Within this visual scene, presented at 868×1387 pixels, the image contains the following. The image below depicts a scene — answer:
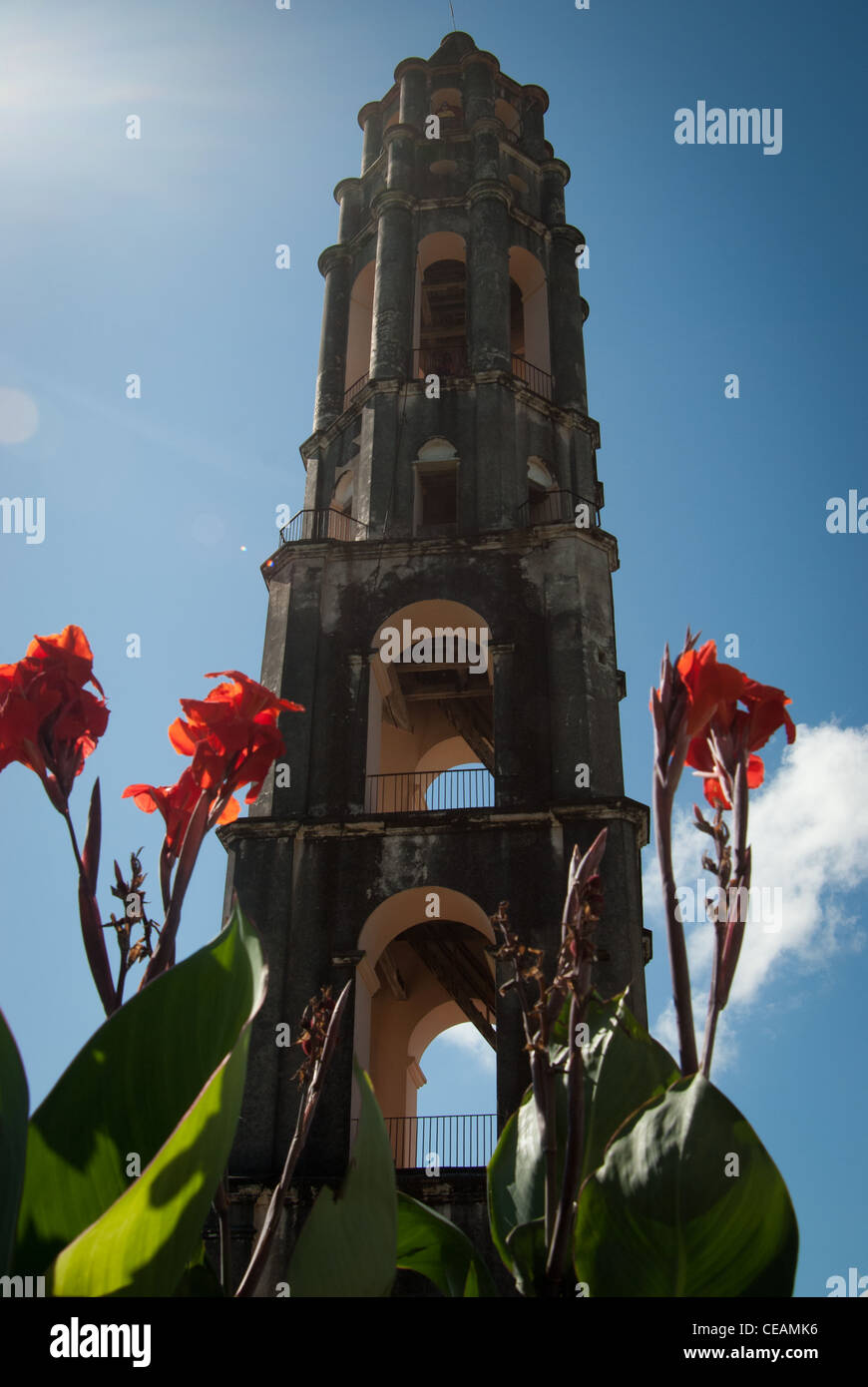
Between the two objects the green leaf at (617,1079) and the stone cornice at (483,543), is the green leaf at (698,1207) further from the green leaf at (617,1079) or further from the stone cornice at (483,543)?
the stone cornice at (483,543)

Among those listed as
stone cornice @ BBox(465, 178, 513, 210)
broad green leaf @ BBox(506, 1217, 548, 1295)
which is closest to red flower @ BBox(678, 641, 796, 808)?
broad green leaf @ BBox(506, 1217, 548, 1295)

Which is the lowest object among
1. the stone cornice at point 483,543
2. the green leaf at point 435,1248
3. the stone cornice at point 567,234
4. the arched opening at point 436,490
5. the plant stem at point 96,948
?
the green leaf at point 435,1248

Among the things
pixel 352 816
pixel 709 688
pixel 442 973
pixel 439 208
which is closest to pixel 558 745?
pixel 352 816

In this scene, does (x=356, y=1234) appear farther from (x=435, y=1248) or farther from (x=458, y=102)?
(x=458, y=102)

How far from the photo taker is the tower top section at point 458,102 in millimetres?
23359

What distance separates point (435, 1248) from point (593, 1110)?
2.28 feet

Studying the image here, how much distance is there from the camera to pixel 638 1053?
2.55m

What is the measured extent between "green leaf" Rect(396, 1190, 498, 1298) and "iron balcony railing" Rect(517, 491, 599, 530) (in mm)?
14572

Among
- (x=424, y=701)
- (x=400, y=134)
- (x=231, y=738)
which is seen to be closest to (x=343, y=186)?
(x=400, y=134)

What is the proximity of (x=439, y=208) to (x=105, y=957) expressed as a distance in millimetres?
21247

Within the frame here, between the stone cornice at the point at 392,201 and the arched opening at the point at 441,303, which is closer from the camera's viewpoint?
the arched opening at the point at 441,303

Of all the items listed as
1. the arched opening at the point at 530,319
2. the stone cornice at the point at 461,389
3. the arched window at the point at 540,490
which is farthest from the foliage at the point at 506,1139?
the arched opening at the point at 530,319

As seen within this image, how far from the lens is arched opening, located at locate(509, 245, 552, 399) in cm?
2069

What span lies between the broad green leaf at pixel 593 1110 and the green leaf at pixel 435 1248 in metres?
0.32
